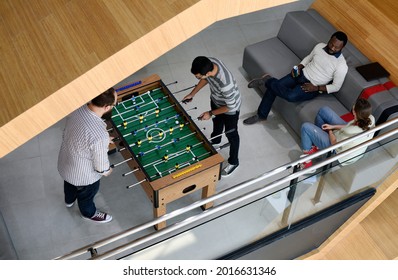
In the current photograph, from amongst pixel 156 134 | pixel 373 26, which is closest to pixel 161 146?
pixel 156 134

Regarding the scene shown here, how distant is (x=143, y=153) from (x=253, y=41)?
3.34m

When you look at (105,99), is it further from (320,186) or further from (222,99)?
(320,186)

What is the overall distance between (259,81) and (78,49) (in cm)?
381

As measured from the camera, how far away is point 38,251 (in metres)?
5.60

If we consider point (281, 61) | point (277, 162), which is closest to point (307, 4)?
point (281, 61)

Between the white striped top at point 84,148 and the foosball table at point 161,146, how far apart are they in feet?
1.66

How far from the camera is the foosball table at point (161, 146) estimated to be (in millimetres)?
5406

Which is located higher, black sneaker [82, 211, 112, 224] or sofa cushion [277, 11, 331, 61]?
sofa cushion [277, 11, 331, 61]

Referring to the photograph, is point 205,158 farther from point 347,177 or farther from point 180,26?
point 180,26

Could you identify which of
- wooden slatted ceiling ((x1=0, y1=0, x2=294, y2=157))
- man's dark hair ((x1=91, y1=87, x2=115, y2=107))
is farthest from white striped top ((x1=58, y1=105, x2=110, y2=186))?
wooden slatted ceiling ((x1=0, y1=0, x2=294, y2=157))

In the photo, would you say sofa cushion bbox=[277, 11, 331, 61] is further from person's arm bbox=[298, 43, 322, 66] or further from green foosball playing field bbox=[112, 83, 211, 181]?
green foosball playing field bbox=[112, 83, 211, 181]

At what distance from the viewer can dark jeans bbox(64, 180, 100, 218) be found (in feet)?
17.8

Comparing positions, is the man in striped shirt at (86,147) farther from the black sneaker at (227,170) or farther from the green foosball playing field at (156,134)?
the black sneaker at (227,170)

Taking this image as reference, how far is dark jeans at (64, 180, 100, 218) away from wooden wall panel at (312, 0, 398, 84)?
3726mm
